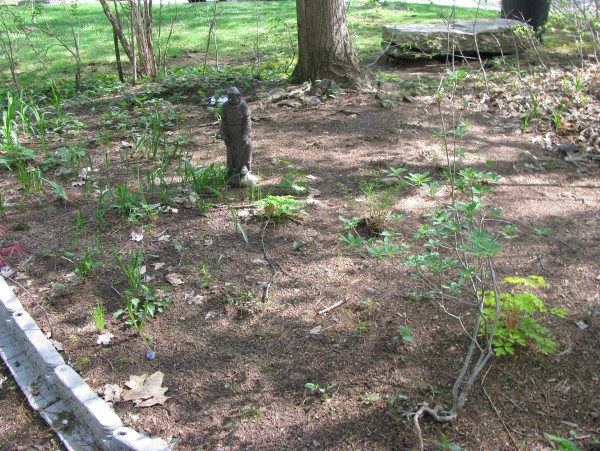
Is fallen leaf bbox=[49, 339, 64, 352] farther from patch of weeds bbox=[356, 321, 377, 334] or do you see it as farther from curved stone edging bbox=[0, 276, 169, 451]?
patch of weeds bbox=[356, 321, 377, 334]

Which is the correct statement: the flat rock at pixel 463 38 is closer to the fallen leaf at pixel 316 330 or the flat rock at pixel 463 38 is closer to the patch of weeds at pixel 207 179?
the patch of weeds at pixel 207 179

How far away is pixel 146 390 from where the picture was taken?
3133mm

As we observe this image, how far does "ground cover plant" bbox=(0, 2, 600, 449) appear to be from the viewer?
2.94 meters

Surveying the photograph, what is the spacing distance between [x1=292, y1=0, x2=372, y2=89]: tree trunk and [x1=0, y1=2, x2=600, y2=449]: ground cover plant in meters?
0.52

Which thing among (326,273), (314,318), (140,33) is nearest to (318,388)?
(314,318)

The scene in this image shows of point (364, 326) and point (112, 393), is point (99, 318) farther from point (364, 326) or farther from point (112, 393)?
point (364, 326)

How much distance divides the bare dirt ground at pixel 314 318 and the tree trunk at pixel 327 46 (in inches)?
67.0

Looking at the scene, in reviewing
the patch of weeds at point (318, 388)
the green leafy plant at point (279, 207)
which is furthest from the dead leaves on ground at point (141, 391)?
the green leafy plant at point (279, 207)

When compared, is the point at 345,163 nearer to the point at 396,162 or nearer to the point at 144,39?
the point at 396,162

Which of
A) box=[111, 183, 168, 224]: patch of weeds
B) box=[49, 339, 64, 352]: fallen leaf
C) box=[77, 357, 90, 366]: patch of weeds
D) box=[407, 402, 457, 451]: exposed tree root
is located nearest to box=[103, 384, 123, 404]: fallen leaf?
box=[77, 357, 90, 366]: patch of weeds

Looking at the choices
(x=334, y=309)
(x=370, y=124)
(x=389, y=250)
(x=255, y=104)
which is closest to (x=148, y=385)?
(x=334, y=309)

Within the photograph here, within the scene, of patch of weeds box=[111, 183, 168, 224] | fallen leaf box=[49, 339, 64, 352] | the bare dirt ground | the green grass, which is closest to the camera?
the bare dirt ground

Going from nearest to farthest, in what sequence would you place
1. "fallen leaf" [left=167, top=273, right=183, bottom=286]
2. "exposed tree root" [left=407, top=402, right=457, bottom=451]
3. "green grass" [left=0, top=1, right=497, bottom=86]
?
"exposed tree root" [left=407, top=402, right=457, bottom=451]
"fallen leaf" [left=167, top=273, right=183, bottom=286]
"green grass" [left=0, top=1, right=497, bottom=86]

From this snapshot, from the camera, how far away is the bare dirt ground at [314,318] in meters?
2.90
